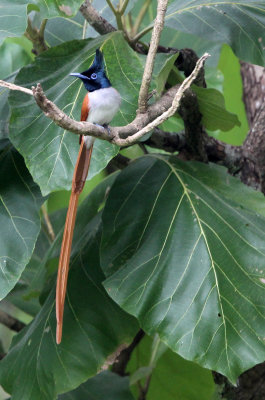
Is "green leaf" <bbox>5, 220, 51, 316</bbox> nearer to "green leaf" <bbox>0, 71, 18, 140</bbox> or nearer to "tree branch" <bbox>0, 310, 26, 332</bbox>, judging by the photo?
"tree branch" <bbox>0, 310, 26, 332</bbox>

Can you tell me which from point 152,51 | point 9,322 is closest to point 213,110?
point 152,51

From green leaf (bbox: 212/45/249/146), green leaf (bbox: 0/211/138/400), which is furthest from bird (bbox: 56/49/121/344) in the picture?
green leaf (bbox: 212/45/249/146)

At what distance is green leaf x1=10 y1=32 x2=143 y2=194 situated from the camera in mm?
1481

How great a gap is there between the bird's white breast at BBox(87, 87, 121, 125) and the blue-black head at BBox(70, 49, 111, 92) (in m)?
0.01

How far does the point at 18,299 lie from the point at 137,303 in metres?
1.01

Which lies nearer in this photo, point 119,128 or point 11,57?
point 119,128

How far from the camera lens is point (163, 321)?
5.13ft

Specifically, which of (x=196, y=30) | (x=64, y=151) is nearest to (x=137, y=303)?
(x=64, y=151)

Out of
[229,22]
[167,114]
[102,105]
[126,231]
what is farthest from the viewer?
[229,22]

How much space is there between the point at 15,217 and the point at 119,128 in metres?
0.66

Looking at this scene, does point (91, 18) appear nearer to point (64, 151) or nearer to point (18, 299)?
point (64, 151)

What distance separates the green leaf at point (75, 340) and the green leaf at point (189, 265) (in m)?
0.19

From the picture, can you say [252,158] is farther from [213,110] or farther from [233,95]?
[233,95]

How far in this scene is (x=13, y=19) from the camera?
1.51m
